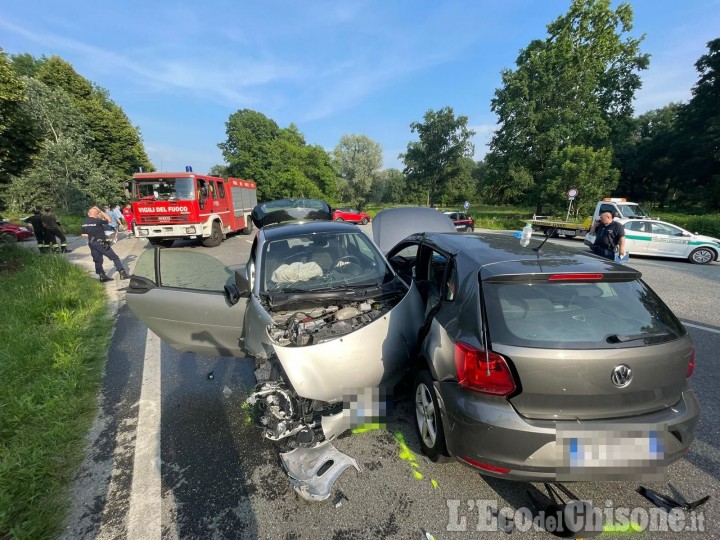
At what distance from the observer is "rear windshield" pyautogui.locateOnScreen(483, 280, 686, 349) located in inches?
69.7

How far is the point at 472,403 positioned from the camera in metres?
1.82

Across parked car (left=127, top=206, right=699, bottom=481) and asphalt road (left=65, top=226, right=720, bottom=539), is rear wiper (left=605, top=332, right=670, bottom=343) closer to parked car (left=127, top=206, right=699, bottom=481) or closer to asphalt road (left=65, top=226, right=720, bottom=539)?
parked car (left=127, top=206, right=699, bottom=481)

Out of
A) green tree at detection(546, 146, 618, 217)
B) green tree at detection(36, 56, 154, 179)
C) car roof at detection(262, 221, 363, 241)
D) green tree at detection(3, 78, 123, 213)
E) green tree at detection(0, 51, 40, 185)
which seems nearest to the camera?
car roof at detection(262, 221, 363, 241)

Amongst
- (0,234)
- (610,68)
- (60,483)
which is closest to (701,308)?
(60,483)

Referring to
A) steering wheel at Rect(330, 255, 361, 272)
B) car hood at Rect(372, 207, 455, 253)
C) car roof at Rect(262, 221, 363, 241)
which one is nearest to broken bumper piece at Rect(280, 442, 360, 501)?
steering wheel at Rect(330, 255, 361, 272)

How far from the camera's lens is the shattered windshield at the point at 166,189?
1083 cm

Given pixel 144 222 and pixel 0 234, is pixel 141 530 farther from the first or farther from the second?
pixel 144 222

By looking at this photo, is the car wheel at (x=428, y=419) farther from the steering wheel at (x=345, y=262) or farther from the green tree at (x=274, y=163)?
the green tree at (x=274, y=163)

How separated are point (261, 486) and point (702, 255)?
46.0 ft

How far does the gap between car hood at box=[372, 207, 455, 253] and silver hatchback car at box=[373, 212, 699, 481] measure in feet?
14.1

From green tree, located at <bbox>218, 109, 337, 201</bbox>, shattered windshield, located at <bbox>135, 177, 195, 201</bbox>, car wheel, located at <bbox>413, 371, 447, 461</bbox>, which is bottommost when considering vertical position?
car wheel, located at <bbox>413, 371, 447, 461</bbox>

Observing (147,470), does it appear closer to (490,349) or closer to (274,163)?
(490,349)

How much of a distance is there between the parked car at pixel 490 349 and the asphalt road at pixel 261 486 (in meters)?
0.31

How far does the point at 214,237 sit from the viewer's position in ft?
41.8
